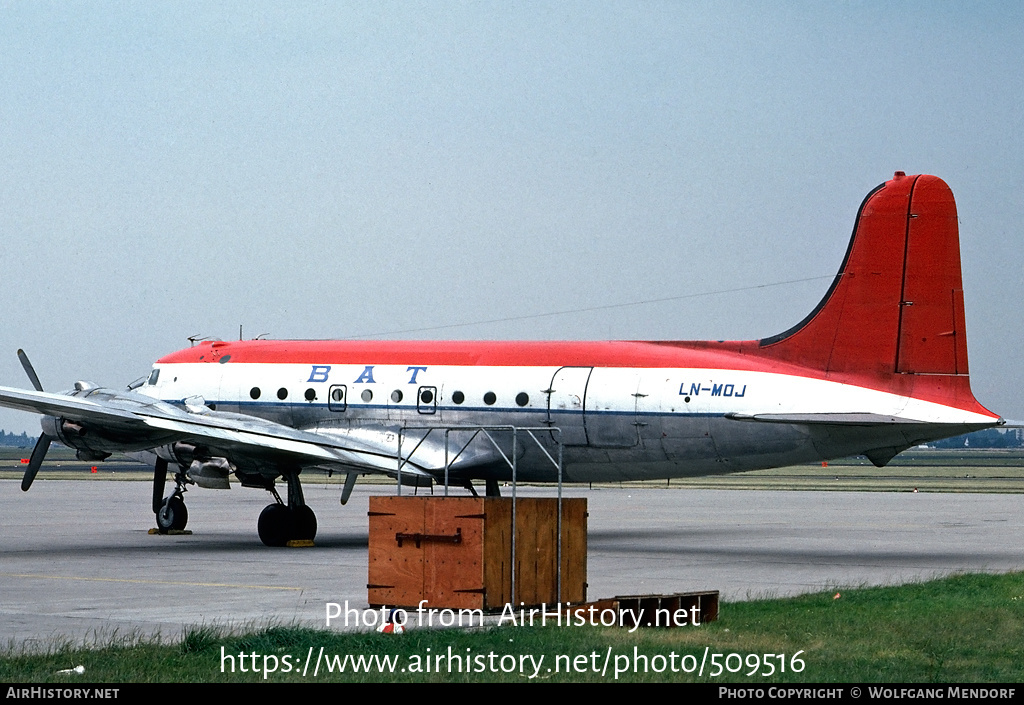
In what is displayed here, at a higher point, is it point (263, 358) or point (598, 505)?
point (263, 358)

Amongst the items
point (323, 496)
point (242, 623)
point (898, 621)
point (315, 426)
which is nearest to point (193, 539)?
point (315, 426)

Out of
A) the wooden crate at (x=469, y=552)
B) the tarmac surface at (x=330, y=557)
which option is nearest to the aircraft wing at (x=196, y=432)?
the tarmac surface at (x=330, y=557)

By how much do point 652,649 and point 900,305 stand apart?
1364 centimetres

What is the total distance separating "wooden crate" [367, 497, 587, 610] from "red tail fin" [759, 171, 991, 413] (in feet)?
33.7

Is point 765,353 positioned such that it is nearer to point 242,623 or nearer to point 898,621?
point 898,621

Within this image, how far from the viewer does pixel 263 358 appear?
30.7 m

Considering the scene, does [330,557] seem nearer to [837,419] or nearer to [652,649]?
[837,419]

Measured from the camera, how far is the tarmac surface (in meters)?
16.7

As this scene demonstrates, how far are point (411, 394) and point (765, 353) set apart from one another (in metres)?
7.30

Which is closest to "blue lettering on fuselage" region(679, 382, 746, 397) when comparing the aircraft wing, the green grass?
the aircraft wing

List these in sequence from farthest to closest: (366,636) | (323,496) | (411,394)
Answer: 1. (323,496)
2. (411,394)
3. (366,636)

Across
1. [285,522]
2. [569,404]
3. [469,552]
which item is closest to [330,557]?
[285,522]

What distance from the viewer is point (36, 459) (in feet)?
86.3

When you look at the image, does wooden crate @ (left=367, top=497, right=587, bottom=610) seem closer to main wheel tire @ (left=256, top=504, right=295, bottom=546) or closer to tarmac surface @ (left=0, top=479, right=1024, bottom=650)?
tarmac surface @ (left=0, top=479, right=1024, bottom=650)
